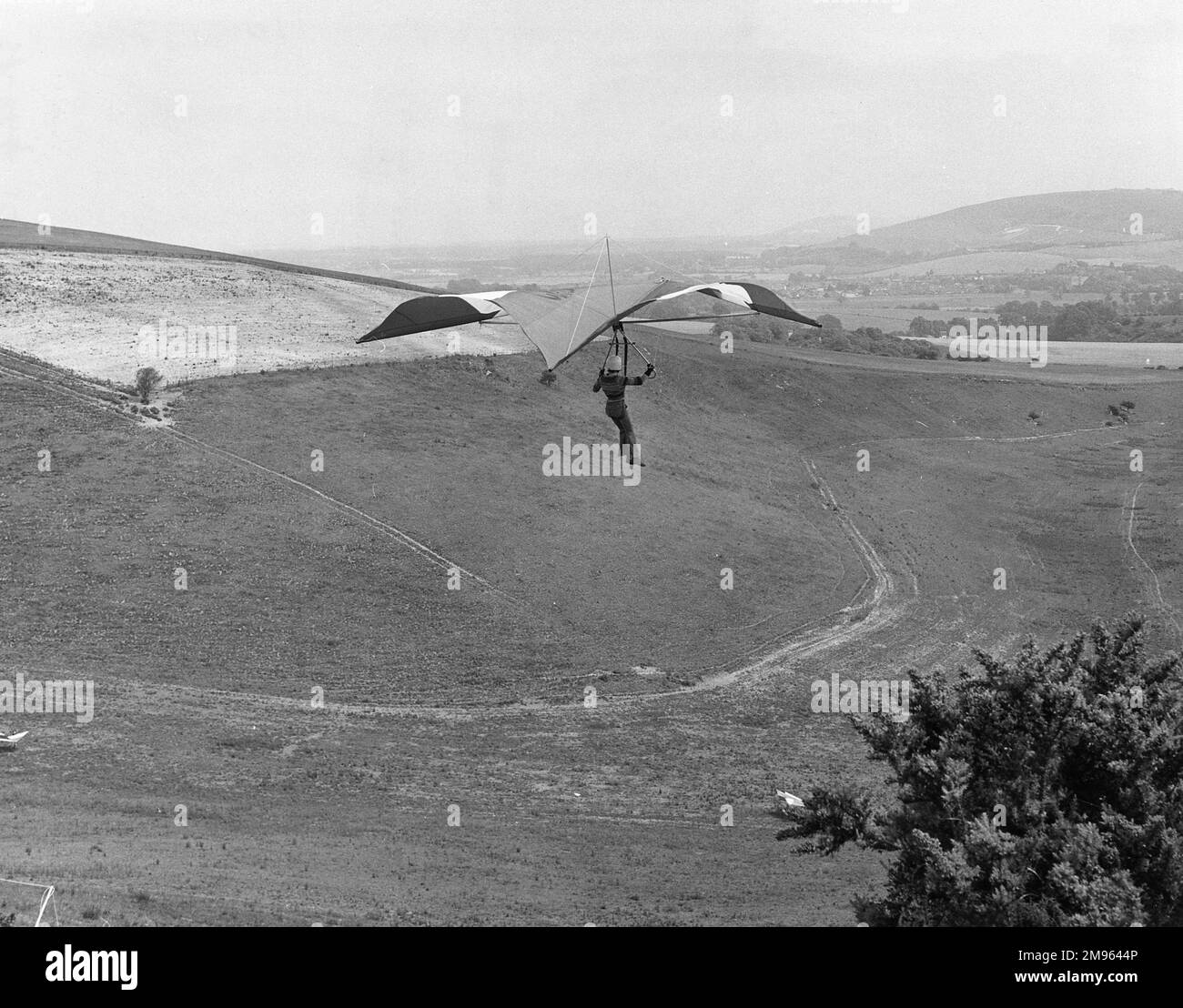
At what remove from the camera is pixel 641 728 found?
31.9 metres

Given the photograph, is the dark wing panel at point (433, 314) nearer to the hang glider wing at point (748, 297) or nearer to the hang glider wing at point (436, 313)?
the hang glider wing at point (436, 313)

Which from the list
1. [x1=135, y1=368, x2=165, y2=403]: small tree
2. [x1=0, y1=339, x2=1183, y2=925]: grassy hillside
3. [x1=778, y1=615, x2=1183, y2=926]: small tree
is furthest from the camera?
[x1=135, y1=368, x2=165, y2=403]: small tree

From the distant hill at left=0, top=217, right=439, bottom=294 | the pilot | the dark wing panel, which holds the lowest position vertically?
the pilot

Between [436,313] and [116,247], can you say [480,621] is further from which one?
[116,247]

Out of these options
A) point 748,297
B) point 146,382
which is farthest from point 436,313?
point 146,382

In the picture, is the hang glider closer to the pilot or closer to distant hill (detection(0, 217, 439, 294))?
the pilot

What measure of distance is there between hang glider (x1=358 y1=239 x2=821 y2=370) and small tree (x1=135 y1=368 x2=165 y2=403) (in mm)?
31269

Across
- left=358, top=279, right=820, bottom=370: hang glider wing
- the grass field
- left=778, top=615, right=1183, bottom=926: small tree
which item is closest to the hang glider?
left=358, top=279, right=820, bottom=370: hang glider wing

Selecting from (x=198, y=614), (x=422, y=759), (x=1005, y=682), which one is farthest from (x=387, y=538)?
(x=1005, y=682)

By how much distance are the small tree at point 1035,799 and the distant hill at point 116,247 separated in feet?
174

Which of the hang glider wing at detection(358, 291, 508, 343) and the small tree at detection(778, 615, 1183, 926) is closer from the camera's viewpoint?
the small tree at detection(778, 615, 1183, 926)

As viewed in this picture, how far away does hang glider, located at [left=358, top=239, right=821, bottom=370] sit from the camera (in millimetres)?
18703

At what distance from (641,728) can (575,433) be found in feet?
79.5

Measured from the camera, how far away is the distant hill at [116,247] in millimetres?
69062
